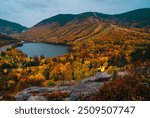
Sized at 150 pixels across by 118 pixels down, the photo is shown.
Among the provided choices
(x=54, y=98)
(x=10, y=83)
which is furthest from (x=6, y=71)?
(x=54, y=98)

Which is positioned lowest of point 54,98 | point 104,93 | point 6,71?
point 6,71

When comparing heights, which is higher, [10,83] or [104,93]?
[104,93]

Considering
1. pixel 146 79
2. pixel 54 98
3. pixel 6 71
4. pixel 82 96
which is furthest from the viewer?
pixel 6 71

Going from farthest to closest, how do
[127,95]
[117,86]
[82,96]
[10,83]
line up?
[10,83], [82,96], [117,86], [127,95]

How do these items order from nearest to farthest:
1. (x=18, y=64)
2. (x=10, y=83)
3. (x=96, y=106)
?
1. (x=96, y=106)
2. (x=10, y=83)
3. (x=18, y=64)

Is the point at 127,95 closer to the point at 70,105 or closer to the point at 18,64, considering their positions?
the point at 70,105

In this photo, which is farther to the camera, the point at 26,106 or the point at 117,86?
the point at 117,86

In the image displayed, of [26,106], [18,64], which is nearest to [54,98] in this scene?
[26,106]

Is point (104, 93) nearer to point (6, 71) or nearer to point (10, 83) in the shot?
point (10, 83)

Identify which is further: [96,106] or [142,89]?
[142,89]
